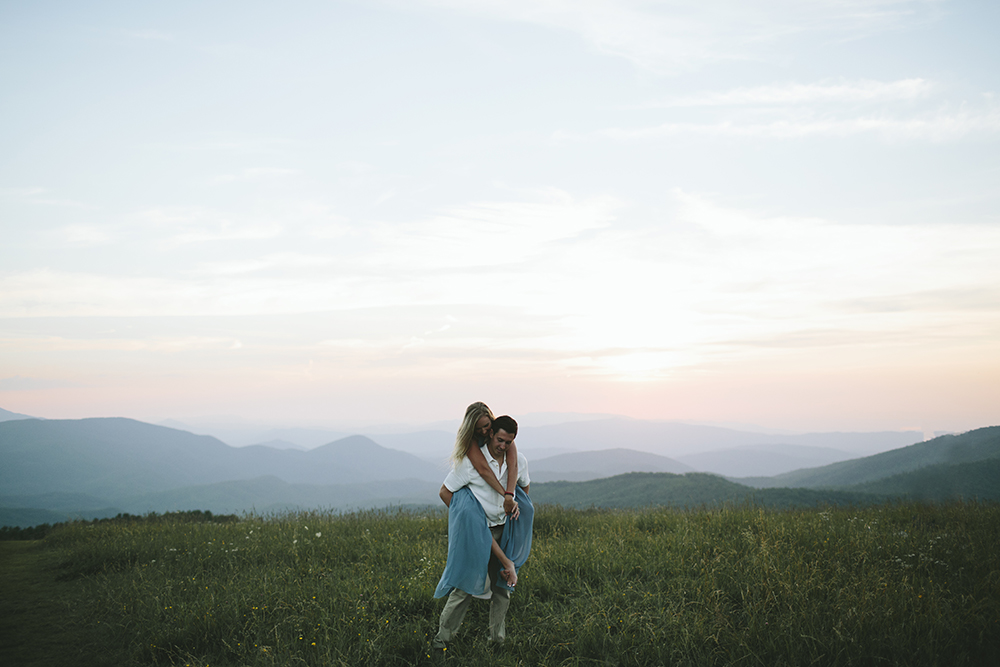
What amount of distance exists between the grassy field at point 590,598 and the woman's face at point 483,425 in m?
2.09

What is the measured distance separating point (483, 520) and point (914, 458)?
94.6 m

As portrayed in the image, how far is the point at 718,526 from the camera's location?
8.70 metres

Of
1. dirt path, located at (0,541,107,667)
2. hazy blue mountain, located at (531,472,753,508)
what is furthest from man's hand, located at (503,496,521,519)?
hazy blue mountain, located at (531,472,753,508)

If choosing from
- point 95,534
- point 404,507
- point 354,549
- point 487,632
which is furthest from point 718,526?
point 95,534

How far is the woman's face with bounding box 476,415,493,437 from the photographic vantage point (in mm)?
4824

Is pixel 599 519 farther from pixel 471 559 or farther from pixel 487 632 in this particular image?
pixel 471 559

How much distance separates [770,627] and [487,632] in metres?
2.89

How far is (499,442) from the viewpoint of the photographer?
477 cm

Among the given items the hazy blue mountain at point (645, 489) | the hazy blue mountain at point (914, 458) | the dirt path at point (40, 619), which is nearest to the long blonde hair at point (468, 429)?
the dirt path at point (40, 619)

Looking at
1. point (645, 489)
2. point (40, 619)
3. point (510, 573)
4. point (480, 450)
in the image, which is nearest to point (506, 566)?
point (510, 573)

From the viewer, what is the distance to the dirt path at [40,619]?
5621mm

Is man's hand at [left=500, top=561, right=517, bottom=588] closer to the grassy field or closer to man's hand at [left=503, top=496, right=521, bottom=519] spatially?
man's hand at [left=503, top=496, right=521, bottom=519]

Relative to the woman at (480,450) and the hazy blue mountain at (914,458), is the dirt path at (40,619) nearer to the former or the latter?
the woman at (480,450)

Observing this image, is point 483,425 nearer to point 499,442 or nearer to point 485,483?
point 499,442
